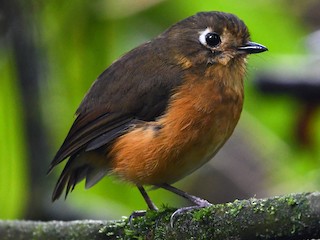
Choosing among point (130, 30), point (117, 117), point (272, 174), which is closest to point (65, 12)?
point (130, 30)

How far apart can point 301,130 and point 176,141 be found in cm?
115

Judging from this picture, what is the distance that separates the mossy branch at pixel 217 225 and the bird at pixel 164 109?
1.86 feet

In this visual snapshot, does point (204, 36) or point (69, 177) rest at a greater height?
point (204, 36)

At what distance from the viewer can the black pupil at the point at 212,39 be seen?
17.1 feet

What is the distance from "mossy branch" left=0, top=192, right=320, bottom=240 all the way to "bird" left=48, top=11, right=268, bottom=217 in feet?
1.86

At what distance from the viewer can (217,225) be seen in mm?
3691

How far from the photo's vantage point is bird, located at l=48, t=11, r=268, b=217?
485 centimetres

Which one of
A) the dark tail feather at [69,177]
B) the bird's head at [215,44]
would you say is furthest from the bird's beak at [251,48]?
the dark tail feather at [69,177]

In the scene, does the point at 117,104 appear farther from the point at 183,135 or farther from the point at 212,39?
the point at 212,39

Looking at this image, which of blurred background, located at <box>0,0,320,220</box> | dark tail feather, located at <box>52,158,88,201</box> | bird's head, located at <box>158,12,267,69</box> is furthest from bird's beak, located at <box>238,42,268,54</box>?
dark tail feather, located at <box>52,158,88,201</box>

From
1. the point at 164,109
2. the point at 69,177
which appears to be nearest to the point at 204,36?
the point at 164,109

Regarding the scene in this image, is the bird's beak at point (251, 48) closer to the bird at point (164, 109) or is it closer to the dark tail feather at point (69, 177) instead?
the bird at point (164, 109)

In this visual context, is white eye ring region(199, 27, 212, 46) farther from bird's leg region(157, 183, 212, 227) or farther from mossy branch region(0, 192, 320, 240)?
mossy branch region(0, 192, 320, 240)

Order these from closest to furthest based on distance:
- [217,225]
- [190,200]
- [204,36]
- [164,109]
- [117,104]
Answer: [217,225] < [190,200] < [164,109] < [117,104] < [204,36]
